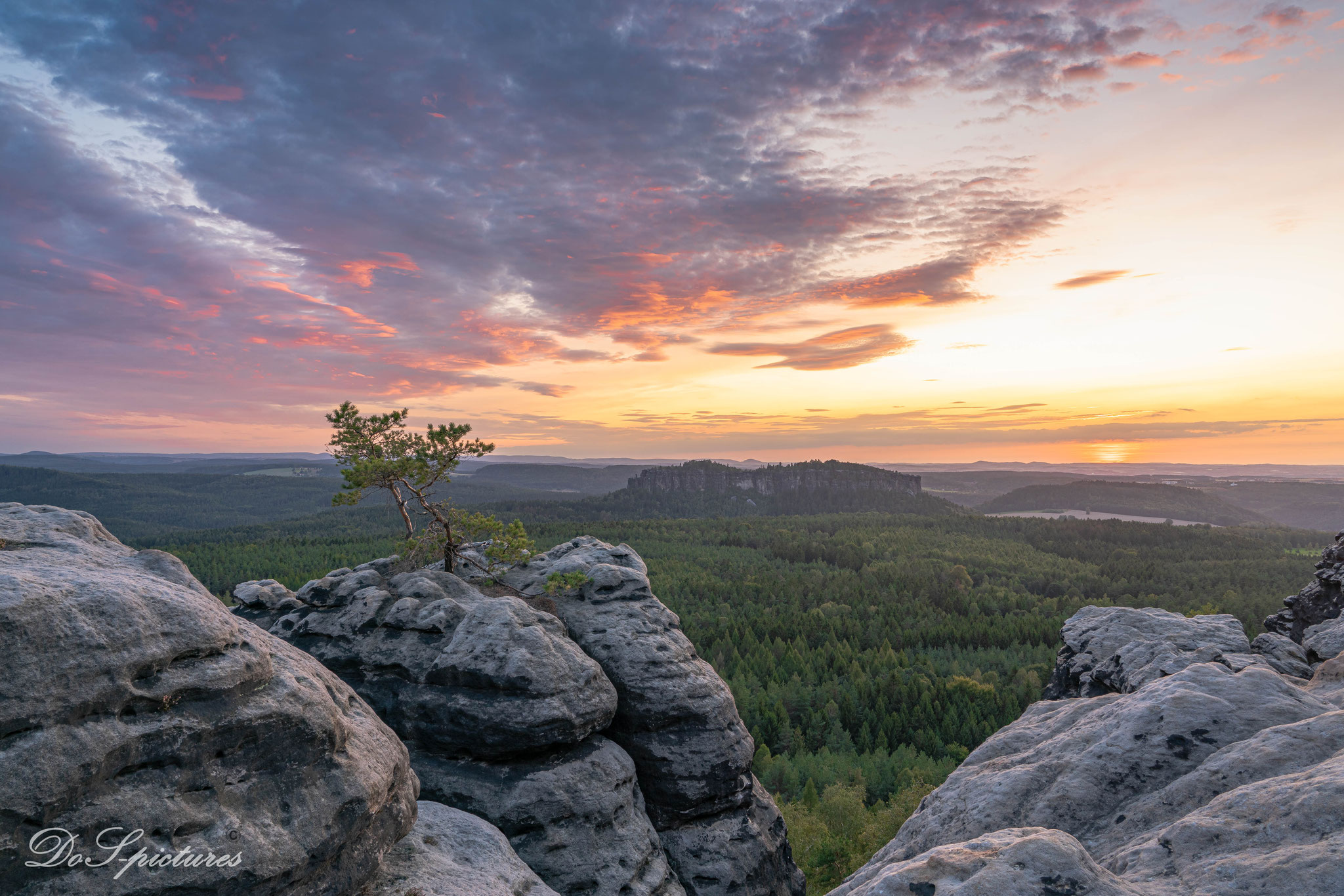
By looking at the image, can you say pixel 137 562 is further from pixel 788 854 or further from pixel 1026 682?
pixel 1026 682

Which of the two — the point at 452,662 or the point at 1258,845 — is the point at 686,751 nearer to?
the point at 452,662

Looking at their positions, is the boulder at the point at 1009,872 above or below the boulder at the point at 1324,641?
above

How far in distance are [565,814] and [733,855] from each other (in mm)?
7675

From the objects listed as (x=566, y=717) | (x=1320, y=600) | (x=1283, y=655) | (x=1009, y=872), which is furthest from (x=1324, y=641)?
(x=566, y=717)

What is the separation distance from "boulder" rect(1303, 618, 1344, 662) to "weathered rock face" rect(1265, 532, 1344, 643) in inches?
102

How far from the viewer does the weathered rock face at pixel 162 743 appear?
8.67 meters

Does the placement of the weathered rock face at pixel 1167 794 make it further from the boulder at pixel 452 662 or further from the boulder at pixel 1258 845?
the boulder at pixel 452 662

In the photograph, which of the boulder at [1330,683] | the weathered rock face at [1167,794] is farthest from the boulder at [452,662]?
the boulder at [1330,683]

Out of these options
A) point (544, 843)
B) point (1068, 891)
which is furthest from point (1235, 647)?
point (544, 843)

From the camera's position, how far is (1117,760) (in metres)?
12.3

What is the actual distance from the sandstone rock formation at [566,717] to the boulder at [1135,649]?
41.1 ft

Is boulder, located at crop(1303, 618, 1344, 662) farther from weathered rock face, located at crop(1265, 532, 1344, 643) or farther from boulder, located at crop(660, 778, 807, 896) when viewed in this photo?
boulder, located at crop(660, 778, 807, 896)

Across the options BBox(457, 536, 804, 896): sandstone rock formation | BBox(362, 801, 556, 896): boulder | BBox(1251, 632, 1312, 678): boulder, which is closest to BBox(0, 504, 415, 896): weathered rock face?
BBox(362, 801, 556, 896): boulder

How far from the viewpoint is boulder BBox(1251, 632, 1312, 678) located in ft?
56.9
